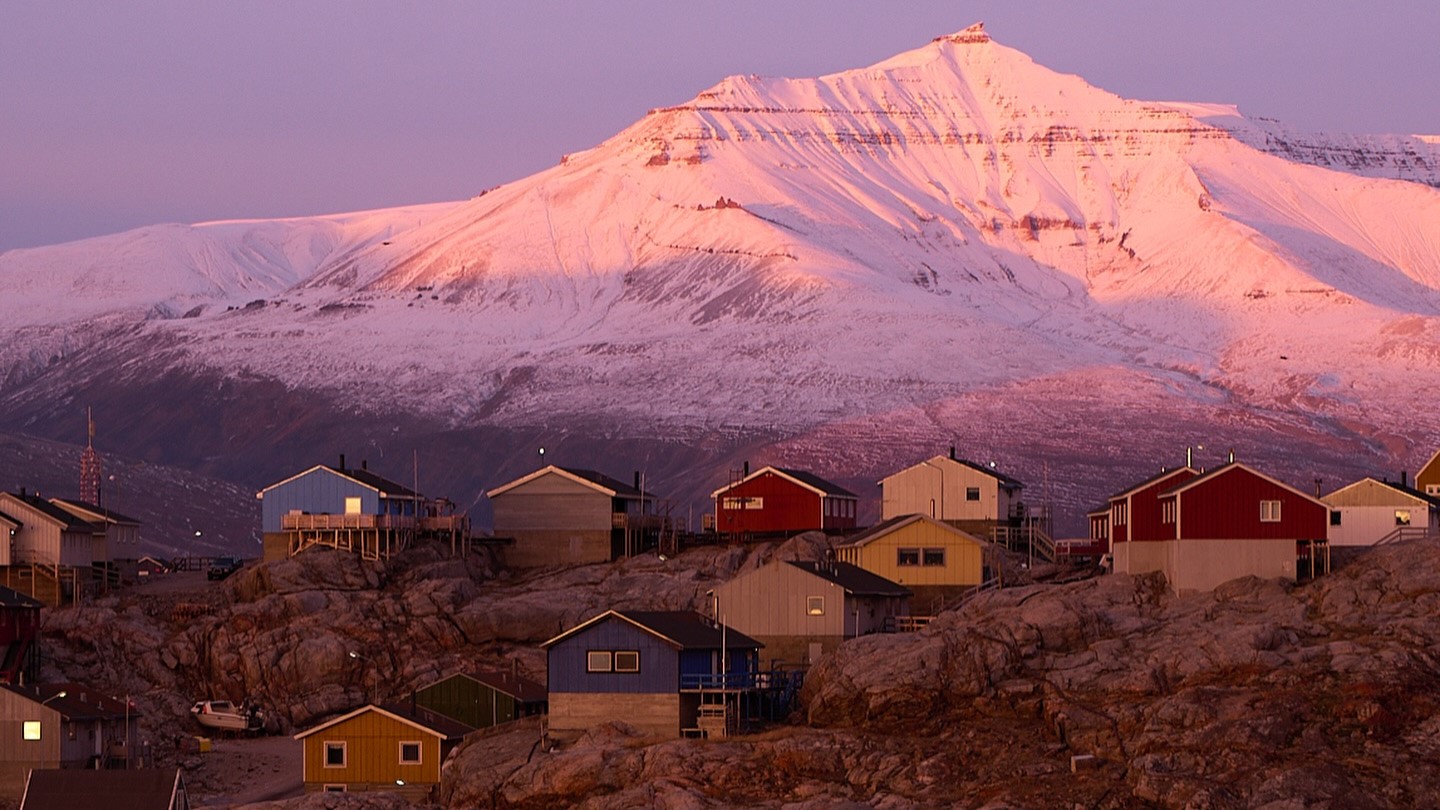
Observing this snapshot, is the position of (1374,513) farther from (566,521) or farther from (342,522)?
(342,522)

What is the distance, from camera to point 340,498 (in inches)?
3866

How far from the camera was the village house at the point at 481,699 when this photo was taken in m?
73.7

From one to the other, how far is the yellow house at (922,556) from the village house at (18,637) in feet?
91.1

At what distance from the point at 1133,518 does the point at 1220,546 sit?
4.61 meters

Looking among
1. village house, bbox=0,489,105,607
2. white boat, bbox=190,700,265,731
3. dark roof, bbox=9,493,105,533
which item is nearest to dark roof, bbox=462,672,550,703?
white boat, bbox=190,700,265,731

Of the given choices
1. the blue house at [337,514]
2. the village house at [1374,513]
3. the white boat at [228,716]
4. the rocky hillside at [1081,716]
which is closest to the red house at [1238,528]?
the rocky hillside at [1081,716]

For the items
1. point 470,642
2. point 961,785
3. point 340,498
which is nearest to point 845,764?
point 961,785

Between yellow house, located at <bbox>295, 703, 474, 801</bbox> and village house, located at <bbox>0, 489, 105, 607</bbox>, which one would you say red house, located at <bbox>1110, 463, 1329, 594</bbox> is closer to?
yellow house, located at <bbox>295, 703, 474, 801</bbox>

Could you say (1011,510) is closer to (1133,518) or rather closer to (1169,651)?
(1133,518)

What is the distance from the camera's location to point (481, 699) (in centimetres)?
7444

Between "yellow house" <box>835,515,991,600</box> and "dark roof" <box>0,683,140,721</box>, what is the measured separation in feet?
85.3

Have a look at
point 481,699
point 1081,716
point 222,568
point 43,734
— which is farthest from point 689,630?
point 222,568

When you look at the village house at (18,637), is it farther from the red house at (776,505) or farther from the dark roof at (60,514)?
the red house at (776,505)

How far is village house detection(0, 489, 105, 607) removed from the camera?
91000mm
